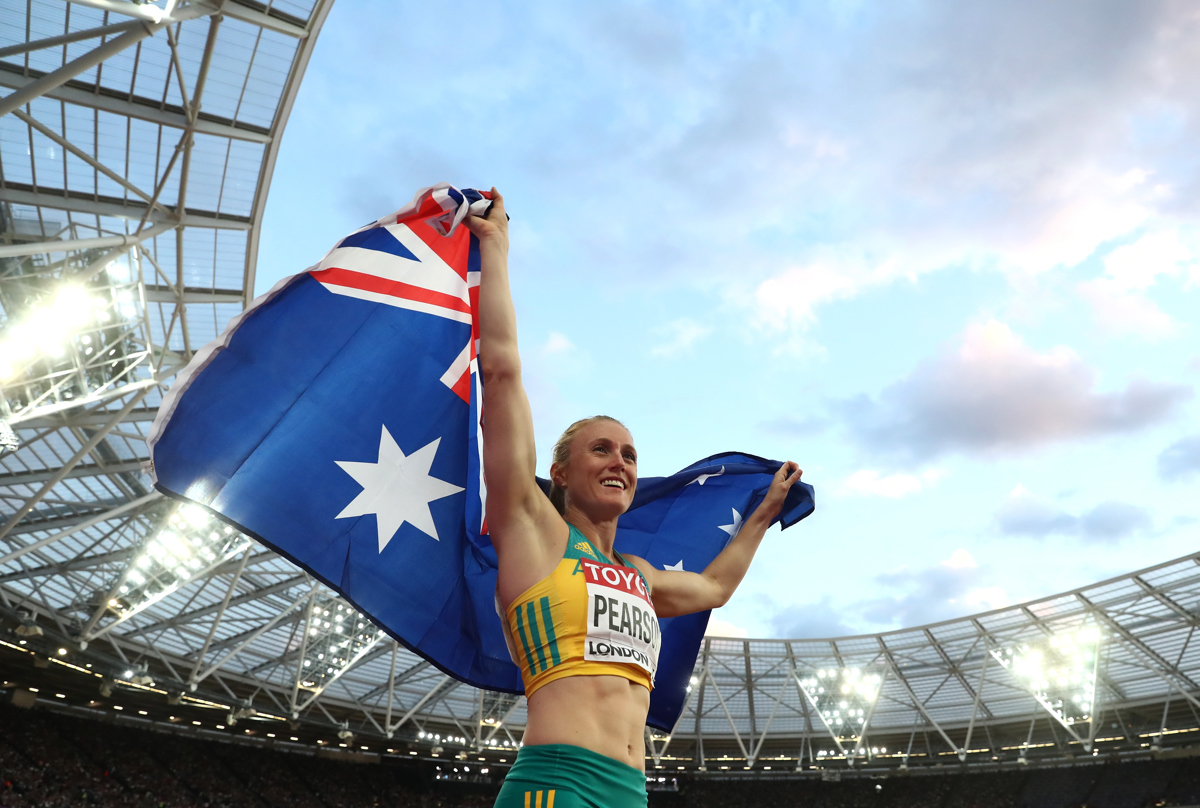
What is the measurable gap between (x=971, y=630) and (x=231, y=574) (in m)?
27.0

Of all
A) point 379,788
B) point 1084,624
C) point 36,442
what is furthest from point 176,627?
point 1084,624

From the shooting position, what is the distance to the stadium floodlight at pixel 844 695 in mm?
33500

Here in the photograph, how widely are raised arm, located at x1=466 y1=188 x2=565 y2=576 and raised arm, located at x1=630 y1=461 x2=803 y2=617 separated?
0.80 m

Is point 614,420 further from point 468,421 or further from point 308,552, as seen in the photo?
point 308,552

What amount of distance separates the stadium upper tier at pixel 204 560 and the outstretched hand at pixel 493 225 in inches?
335

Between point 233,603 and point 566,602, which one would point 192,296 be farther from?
point 566,602

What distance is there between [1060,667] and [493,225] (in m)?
33.0

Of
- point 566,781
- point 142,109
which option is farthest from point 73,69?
point 566,781

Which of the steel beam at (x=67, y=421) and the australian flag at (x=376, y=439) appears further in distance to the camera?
the steel beam at (x=67, y=421)

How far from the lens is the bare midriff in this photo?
8.25 feet

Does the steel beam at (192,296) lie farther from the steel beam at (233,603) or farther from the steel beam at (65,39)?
the steel beam at (233,603)

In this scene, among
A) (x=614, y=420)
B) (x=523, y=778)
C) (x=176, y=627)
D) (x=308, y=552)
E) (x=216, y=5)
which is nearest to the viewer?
(x=523, y=778)

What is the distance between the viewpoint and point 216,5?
1145 cm

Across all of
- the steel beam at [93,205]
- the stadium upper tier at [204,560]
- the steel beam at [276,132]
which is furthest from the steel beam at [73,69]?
the steel beam at [93,205]
